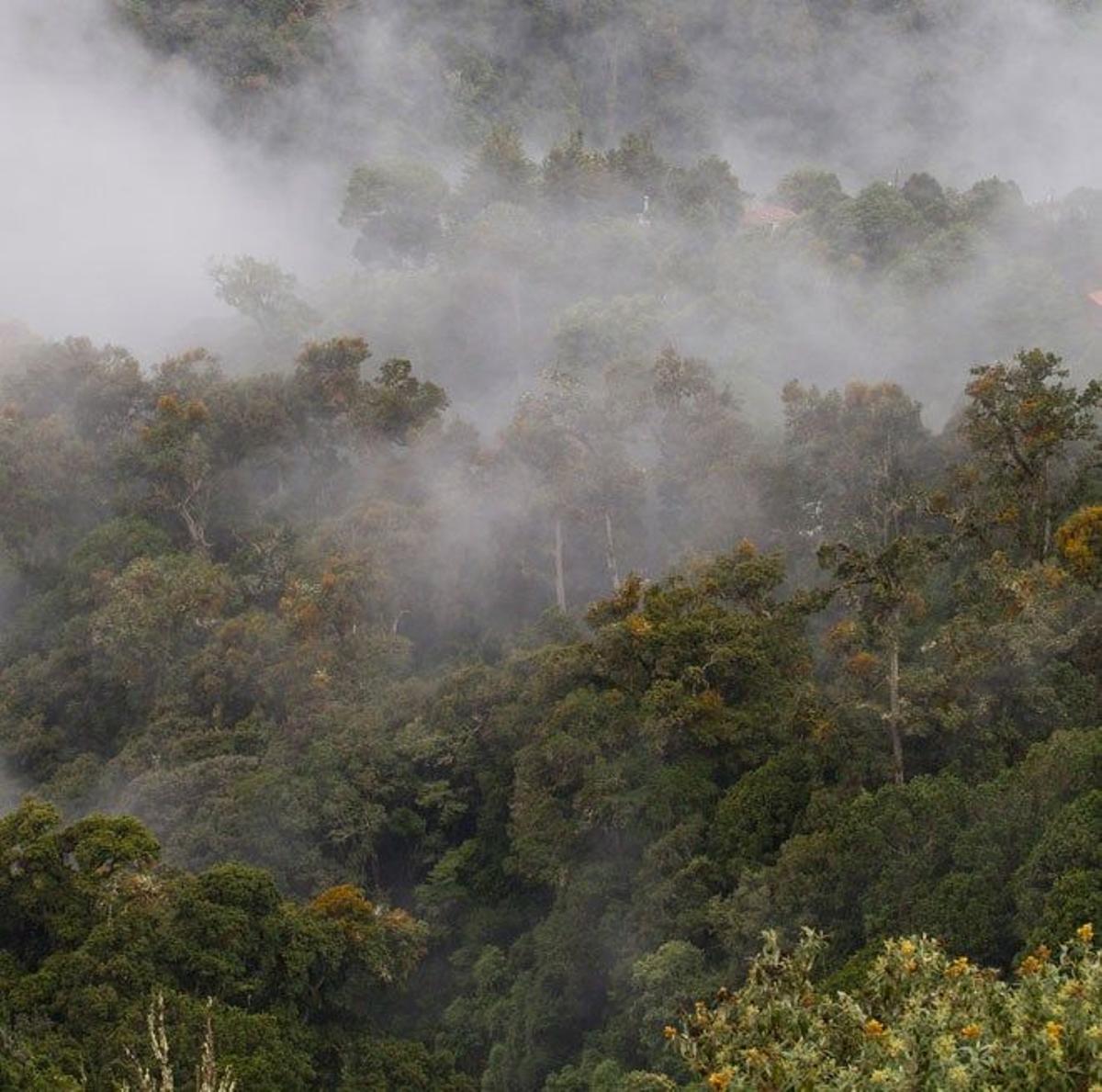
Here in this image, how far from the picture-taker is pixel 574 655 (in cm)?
2866

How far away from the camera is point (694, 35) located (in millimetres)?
78250

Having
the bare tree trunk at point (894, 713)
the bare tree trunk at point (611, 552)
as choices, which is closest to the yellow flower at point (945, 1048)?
the bare tree trunk at point (894, 713)

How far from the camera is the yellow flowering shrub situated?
8852 mm

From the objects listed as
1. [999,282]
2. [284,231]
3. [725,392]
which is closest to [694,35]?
[284,231]

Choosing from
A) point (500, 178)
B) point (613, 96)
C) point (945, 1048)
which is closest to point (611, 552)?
point (500, 178)

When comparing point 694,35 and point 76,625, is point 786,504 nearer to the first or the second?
point 76,625

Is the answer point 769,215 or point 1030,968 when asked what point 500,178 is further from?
point 1030,968

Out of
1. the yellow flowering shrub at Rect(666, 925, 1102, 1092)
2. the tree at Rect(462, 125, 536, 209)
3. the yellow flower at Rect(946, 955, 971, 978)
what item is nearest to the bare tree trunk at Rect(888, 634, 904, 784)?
the yellow flowering shrub at Rect(666, 925, 1102, 1092)

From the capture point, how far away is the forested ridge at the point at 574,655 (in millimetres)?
20359

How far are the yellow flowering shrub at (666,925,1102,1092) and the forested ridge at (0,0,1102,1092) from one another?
0.04m

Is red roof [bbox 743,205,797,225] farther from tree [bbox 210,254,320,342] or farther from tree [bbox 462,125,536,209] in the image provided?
tree [bbox 210,254,320,342]

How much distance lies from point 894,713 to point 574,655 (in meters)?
7.13

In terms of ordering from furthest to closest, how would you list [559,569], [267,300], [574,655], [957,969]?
1. [267,300]
2. [559,569]
3. [574,655]
4. [957,969]

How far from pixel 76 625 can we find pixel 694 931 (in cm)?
1889
